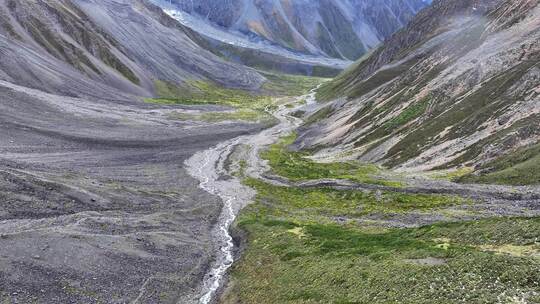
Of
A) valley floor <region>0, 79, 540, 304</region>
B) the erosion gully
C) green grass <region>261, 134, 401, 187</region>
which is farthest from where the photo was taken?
green grass <region>261, 134, 401, 187</region>

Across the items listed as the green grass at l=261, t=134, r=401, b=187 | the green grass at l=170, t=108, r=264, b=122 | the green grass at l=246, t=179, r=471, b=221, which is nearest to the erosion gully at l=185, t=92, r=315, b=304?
the green grass at l=261, t=134, r=401, b=187

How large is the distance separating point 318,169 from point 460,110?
29454 millimetres

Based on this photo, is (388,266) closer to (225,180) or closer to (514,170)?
(514,170)

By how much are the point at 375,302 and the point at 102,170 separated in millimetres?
66433

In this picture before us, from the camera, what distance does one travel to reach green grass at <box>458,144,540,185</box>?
64812 mm

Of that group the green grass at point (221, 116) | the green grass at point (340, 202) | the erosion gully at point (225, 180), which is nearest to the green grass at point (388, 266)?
the erosion gully at point (225, 180)

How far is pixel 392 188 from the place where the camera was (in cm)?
7575

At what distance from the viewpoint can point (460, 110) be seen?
96250mm

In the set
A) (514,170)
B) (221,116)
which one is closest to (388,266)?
(514,170)

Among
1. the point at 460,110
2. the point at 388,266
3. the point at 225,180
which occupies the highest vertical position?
the point at 388,266

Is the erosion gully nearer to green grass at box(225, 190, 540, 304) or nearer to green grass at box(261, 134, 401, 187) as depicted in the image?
green grass at box(225, 190, 540, 304)

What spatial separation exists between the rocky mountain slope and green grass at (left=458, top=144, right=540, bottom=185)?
196mm

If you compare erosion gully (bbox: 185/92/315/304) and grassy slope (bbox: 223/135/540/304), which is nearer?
grassy slope (bbox: 223/135/540/304)

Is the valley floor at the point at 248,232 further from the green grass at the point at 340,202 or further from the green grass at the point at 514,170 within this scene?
the green grass at the point at 514,170
